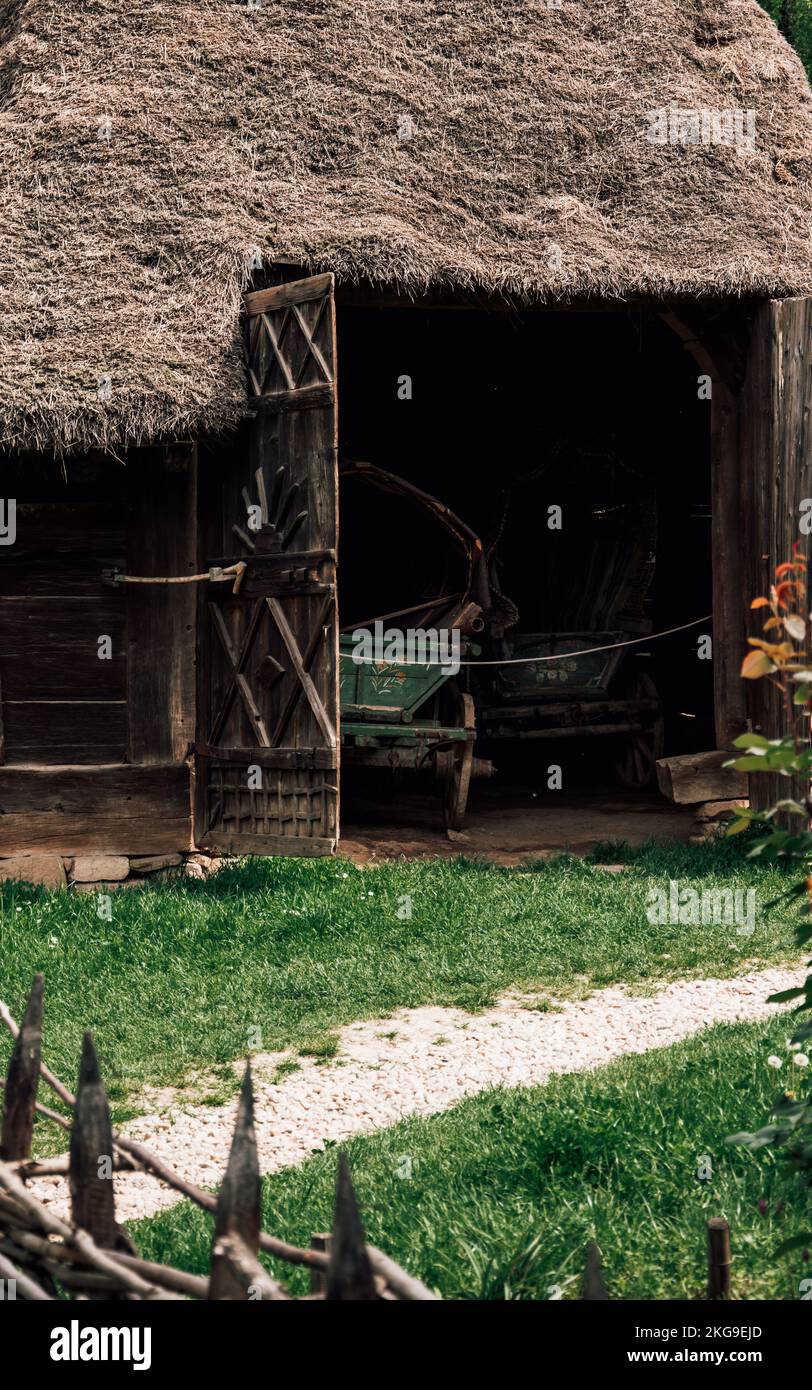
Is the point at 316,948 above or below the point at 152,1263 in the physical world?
below

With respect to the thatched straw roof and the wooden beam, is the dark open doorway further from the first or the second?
the wooden beam

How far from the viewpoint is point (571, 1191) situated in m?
3.94

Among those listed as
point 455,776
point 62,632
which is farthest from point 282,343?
point 455,776

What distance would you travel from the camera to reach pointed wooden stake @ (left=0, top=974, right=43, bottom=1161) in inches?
101

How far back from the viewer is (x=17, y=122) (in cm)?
962

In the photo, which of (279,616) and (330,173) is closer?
(279,616)

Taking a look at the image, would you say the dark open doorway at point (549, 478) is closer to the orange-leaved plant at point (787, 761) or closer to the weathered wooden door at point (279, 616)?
the weathered wooden door at point (279, 616)

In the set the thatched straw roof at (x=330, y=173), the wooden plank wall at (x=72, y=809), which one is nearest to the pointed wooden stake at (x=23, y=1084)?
the thatched straw roof at (x=330, y=173)

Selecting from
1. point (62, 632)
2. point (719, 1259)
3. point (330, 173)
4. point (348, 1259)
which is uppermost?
point (330, 173)

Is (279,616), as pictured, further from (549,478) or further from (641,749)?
(549,478)

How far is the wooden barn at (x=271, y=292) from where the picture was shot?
855cm

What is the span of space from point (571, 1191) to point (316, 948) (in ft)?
11.0

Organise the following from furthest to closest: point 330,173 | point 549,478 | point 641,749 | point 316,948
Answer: point 549,478
point 641,749
point 330,173
point 316,948
